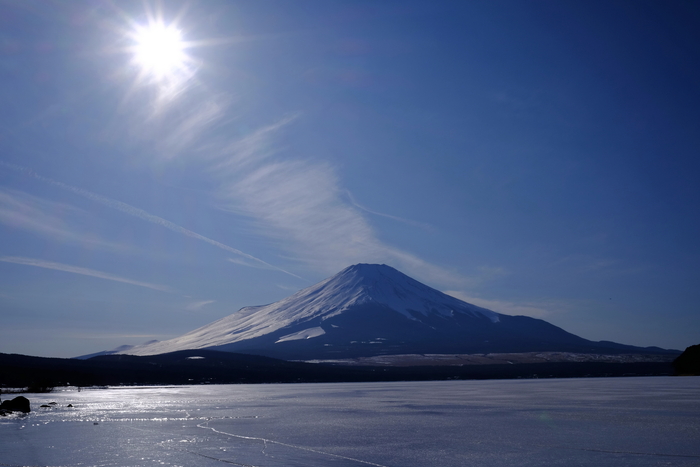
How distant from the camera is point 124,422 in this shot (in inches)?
1303

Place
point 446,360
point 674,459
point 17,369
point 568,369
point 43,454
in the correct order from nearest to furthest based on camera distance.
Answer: point 674,459
point 43,454
point 17,369
point 568,369
point 446,360

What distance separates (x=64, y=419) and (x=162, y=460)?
61.1 feet

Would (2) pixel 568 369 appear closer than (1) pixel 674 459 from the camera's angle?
No

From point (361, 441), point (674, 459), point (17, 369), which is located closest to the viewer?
point (674, 459)

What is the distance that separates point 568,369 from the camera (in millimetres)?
145125

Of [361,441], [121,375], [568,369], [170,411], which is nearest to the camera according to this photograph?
[361,441]

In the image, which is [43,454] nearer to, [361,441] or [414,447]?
[361,441]

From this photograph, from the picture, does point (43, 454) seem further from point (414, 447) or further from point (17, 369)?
point (17, 369)

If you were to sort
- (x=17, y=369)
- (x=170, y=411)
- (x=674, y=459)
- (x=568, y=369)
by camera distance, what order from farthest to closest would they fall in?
(x=568, y=369) → (x=17, y=369) → (x=170, y=411) → (x=674, y=459)

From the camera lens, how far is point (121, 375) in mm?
105812

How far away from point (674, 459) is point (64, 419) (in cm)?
3298

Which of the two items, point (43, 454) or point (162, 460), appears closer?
point (162, 460)

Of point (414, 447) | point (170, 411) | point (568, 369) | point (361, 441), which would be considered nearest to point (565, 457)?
point (414, 447)

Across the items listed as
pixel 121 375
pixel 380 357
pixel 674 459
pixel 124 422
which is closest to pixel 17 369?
pixel 121 375
